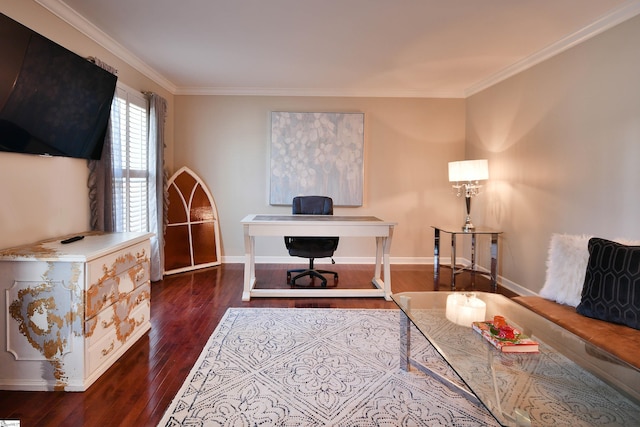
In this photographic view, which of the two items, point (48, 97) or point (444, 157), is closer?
point (48, 97)

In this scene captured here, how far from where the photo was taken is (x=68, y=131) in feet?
8.29

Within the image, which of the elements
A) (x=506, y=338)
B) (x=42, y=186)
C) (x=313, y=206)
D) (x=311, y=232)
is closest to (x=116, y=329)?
(x=42, y=186)

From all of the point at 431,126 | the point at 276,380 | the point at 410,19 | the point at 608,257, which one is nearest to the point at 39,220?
the point at 276,380

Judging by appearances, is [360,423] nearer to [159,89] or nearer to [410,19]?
[410,19]

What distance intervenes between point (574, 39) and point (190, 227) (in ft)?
14.8

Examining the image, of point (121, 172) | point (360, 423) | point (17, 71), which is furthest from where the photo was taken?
point (121, 172)

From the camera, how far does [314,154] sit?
195 inches

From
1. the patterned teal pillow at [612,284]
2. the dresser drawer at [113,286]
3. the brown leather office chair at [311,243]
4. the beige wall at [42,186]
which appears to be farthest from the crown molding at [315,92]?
the patterned teal pillow at [612,284]

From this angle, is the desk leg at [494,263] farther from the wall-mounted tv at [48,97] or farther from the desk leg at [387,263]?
the wall-mounted tv at [48,97]

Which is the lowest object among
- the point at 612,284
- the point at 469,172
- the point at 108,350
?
the point at 108,350

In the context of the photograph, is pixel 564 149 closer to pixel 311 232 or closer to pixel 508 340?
pixel 508 340

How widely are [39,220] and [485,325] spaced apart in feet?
A: 9.48

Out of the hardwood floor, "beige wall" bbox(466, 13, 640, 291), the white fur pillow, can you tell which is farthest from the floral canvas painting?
the white fur pillow

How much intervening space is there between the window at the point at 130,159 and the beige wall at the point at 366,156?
1.03 meters
